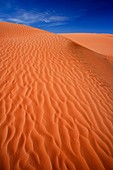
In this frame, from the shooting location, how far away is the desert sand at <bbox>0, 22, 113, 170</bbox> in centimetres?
244

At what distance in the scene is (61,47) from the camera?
7.62 m

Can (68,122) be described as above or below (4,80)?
below

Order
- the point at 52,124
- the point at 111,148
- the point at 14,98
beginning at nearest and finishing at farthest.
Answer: the point at 111,148 < the point at 52,124 < the point at 14,98

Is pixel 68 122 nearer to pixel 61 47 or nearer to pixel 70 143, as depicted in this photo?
pixel 70 143

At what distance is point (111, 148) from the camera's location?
A: 2688 mm

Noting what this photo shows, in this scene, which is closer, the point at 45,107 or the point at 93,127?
the point at 93,127

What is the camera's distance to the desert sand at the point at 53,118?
95.9 inches

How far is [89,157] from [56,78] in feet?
9.16

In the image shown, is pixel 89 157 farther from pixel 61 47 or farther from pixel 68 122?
pixel 61 47

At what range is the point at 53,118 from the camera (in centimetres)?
321

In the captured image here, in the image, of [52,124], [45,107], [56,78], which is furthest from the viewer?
[56,78]

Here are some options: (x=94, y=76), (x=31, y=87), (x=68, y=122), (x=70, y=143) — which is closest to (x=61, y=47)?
(x=94, y=76)

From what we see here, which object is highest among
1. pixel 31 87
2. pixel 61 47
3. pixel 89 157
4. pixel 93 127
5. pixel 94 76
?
pixel 61 47

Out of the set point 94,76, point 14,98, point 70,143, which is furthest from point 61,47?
point 70,143
